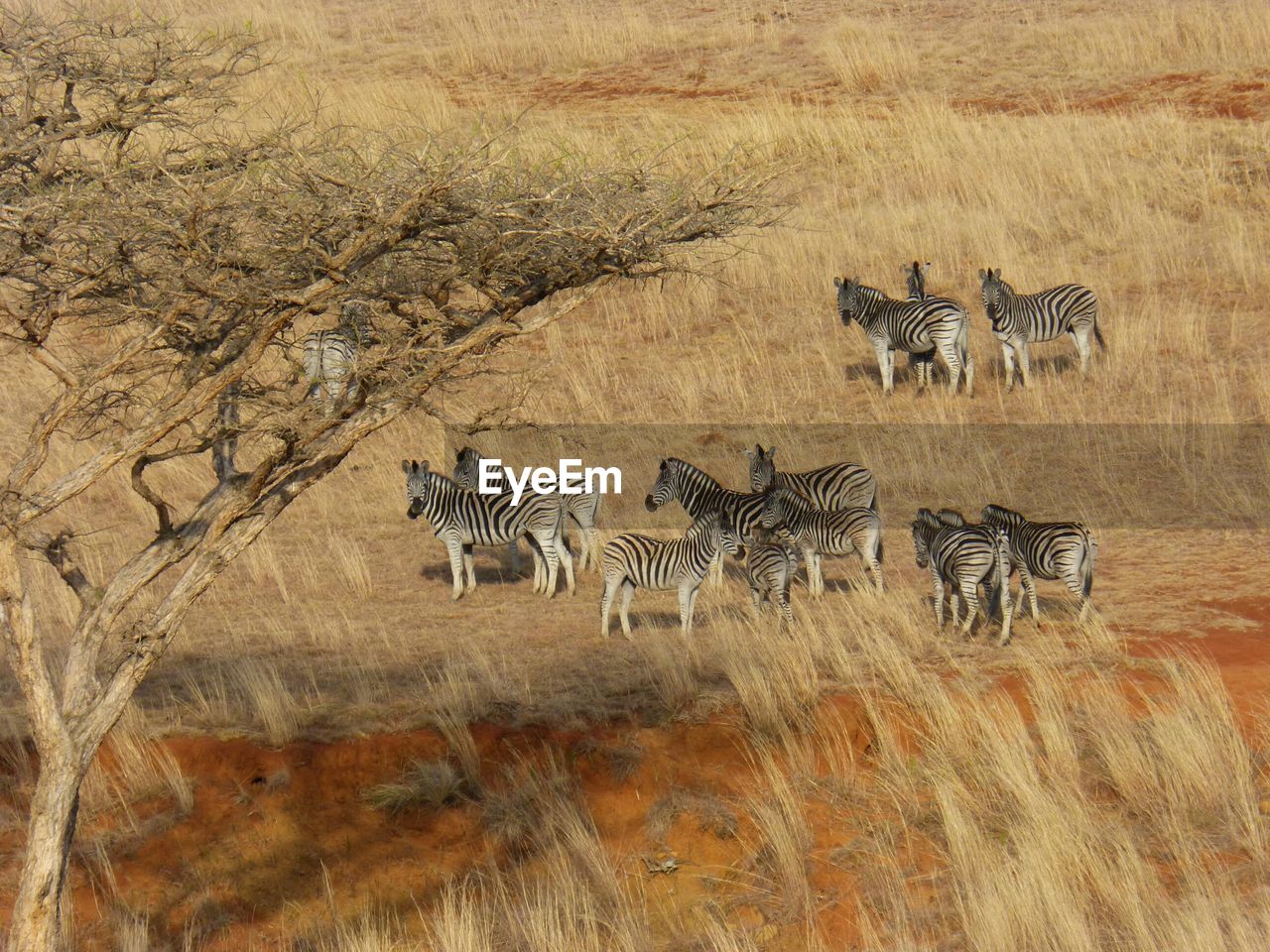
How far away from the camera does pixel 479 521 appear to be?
13.7m

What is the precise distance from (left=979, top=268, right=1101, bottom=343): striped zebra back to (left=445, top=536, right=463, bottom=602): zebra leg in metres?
7.84

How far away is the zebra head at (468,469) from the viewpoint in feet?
48.9

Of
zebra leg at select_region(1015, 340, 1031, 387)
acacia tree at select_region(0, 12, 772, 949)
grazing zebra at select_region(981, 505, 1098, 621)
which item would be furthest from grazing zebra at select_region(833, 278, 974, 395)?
acacia tree at select_region(0, 12, 772, 949)

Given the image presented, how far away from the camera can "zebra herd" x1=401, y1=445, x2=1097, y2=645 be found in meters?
11.4

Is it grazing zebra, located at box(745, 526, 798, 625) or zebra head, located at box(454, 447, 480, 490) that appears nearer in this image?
grazing zebra, located at box(745, 526, 798, 625)

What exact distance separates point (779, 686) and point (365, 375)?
4079mm

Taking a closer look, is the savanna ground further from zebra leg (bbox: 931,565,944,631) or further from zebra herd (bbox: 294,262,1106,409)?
zebra herd (bbox: 294,262,1106,409)

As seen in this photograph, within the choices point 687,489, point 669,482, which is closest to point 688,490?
point 687,489

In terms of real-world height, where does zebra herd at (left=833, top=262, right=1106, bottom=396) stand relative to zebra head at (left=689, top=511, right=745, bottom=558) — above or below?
above

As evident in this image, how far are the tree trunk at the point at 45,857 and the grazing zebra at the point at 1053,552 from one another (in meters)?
7.47

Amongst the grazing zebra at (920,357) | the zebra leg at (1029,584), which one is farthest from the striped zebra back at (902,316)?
the zebra leg at (1029,584)

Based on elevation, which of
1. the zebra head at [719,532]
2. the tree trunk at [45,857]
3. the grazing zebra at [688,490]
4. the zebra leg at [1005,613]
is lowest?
the tree trunk at [45,857]

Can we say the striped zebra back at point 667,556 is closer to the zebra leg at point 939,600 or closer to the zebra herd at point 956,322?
the zebra leg at point 939,600

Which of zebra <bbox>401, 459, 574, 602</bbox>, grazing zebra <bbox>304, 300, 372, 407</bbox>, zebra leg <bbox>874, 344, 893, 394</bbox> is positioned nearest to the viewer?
grazing zebra <bbox>304, 300, 372, 407</bbox>
